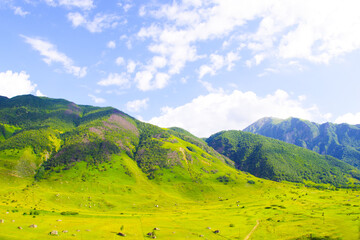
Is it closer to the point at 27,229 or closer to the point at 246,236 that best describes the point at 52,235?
the point at 27,229

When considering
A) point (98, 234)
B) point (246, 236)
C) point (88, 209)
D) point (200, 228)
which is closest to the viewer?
point (98, 234)

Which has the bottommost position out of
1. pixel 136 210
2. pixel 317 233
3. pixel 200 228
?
pixel 136 210

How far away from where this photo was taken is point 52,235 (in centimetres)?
8119

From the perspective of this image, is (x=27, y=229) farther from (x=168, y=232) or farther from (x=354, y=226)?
(x=354, y=226)

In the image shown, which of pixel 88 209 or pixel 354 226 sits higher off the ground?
pixel 354 226

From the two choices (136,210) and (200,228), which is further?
(136,210)

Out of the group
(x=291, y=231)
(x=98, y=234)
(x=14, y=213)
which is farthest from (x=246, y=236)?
(x=14, y=213)

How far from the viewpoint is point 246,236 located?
97062 mm

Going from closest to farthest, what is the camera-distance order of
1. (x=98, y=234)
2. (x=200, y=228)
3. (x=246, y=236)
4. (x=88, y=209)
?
(x=98, y=234) < (x=246, y=236) < (x=200, y=228) < (x=88, y=209)

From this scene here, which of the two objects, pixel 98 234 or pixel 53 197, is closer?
pixel 98 234

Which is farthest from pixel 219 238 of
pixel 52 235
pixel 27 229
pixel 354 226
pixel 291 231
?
pixel 27 229

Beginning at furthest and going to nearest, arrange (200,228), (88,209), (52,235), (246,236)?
(88,209) → (200,228) → (246,236) → (52,235)

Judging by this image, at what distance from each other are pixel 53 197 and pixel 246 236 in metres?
166

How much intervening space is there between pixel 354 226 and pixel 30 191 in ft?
751
